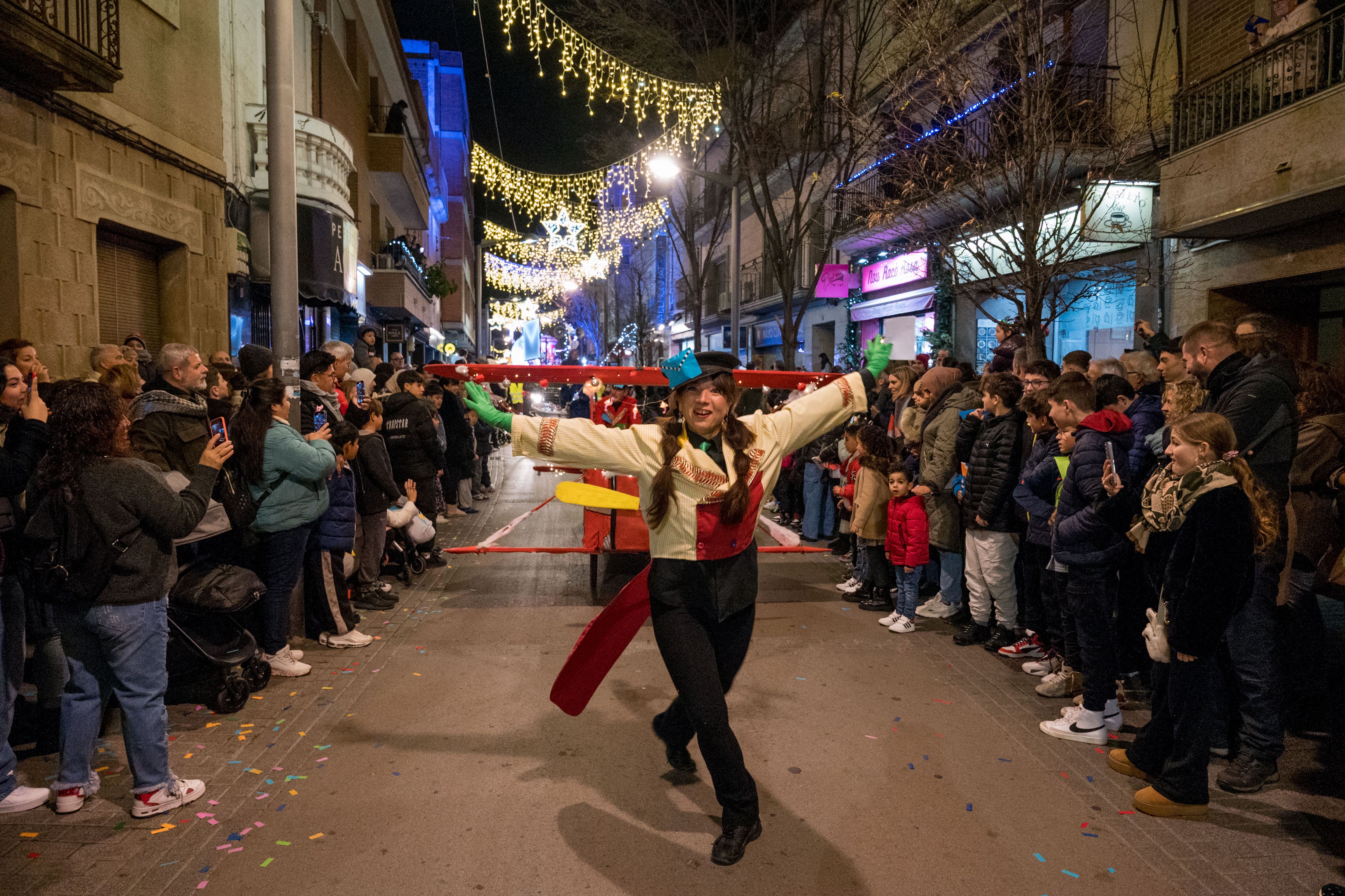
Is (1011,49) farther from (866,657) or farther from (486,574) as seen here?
(486,574)

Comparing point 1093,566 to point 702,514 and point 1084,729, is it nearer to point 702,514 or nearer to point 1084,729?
point 1084,729

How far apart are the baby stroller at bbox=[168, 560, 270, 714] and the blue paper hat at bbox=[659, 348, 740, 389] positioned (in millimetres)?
3078

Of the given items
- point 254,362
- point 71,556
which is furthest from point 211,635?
point 254,362

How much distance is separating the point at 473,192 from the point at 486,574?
5582 centimetres

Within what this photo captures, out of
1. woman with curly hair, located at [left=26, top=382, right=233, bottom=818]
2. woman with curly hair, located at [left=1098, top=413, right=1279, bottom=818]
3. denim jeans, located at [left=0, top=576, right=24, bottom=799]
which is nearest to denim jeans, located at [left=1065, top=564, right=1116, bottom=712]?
woman with curly hair, located at [left=1098, top=413, right=1279, bottom=818]

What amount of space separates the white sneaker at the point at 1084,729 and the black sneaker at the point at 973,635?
172cm

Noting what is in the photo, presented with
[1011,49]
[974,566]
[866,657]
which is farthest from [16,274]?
[1011,49]

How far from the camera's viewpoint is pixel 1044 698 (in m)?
5.44

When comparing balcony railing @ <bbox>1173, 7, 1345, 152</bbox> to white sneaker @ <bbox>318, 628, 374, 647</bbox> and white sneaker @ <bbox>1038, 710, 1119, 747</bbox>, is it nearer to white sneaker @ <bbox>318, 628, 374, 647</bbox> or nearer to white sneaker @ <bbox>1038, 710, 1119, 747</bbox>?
white sneaker @ <bbox>1038, 710, 1119, 747</bbox>

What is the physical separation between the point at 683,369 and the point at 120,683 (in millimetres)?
2854

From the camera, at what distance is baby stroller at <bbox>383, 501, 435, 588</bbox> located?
840 centimetres

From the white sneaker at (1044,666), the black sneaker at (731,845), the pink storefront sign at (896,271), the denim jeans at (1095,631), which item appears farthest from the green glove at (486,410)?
the pink storefront sign at (896,271)

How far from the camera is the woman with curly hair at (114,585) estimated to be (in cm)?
362

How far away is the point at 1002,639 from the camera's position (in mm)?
6418
